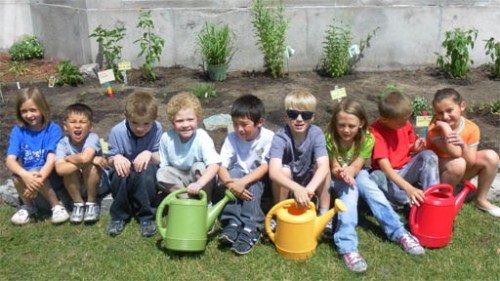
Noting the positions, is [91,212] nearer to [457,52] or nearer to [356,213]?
[356,213]

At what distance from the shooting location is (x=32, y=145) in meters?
3.35

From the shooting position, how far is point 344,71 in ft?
21.1

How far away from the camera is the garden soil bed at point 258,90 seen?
4.71m

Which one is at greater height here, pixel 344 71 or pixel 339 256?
pixel 344 71

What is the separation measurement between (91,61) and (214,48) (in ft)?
5.88

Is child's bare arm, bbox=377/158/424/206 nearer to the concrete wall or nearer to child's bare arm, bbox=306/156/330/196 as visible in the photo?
child's bare arm, bbox=306/156/330/196

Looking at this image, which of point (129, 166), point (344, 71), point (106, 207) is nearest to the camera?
point (129, 166)

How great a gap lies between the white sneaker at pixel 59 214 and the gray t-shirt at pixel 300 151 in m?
1.49

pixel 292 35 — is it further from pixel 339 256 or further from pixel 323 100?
pixel 339 256

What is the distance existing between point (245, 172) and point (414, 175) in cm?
118

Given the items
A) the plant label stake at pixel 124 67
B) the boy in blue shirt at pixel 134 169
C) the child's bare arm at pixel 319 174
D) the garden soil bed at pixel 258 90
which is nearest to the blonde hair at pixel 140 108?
the boy in blue shirt at pixel 134 169

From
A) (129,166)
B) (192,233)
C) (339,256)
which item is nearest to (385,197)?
(339,256)

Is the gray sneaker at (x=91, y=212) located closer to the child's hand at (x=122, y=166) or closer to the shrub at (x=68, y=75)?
the child's hand at (x=122, y=166)

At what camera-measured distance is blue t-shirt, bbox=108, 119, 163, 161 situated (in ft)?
10.9
